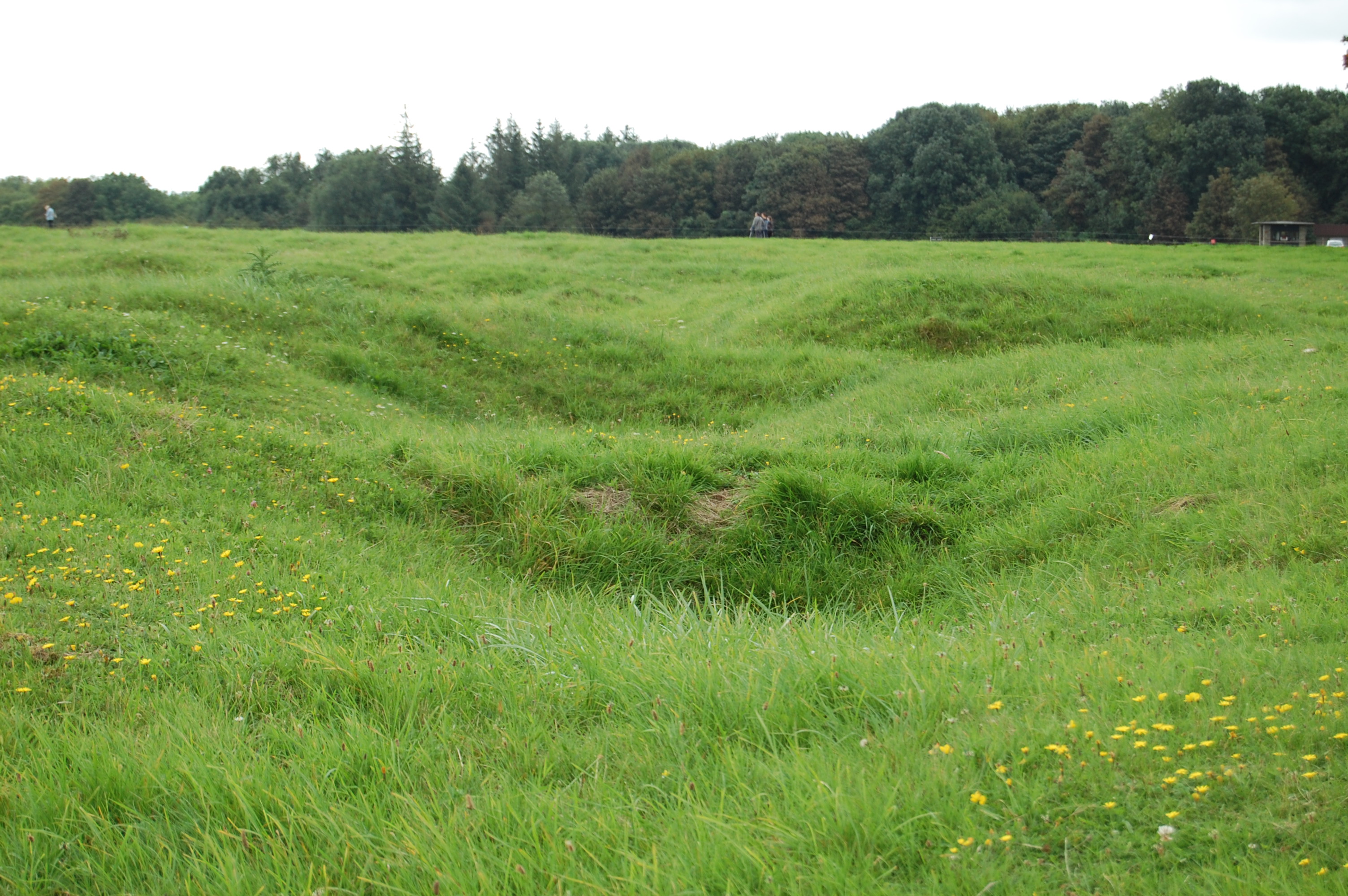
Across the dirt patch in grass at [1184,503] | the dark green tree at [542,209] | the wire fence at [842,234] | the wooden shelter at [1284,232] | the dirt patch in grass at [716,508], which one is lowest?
the dirt patch in grass at [716,508]

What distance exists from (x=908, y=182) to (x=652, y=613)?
53.8 m

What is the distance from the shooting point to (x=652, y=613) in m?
4.70

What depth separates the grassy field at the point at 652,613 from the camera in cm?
229

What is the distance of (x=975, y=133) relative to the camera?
53438mm

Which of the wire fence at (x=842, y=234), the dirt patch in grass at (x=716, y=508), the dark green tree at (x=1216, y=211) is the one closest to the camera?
the dirt patch in grass at (x=716, y=508)

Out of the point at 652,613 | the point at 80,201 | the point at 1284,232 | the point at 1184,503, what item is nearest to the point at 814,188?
the point at 1284,232

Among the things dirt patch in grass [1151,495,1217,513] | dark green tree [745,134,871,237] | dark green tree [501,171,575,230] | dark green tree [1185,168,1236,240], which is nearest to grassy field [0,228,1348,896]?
dirt patch in grass [1151,495,1217,513]

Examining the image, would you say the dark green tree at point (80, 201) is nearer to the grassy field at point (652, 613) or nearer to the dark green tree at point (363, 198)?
the dark green tree at point (363, 198)

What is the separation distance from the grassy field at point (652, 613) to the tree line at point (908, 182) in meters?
→ 39.9

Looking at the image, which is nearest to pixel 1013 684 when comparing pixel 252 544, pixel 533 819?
pixel 533 819

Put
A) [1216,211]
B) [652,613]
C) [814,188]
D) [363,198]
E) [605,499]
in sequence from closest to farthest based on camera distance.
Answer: [652,613] < [605,499] < [1216,211] < [814,188] < [363,198]

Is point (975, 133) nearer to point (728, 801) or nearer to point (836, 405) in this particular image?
point (836, 405)

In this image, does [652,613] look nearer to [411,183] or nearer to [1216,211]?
[1216,211]

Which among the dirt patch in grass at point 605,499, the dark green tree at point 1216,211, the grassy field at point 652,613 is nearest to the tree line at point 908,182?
the dark green tree at point 1216,211
